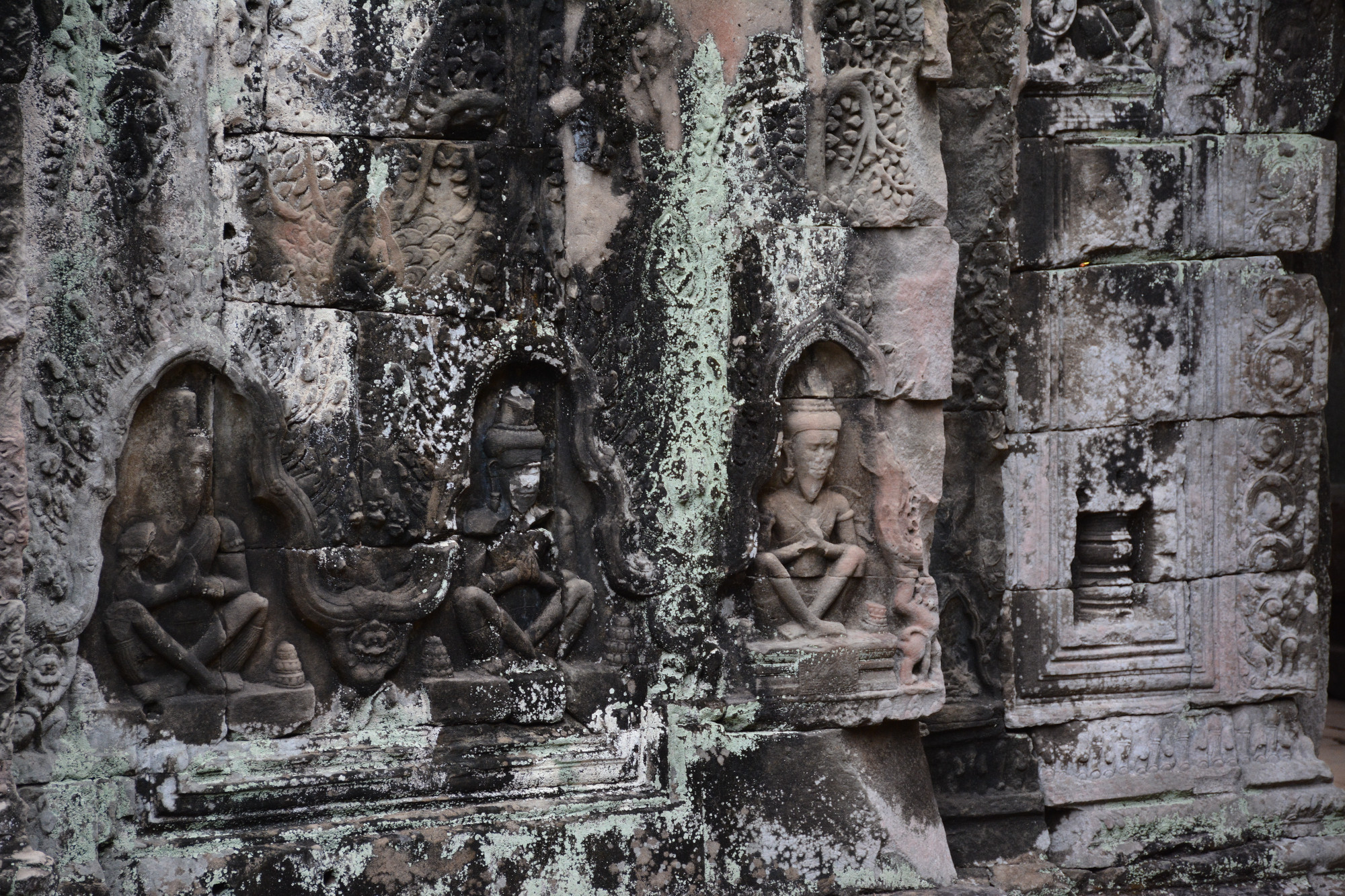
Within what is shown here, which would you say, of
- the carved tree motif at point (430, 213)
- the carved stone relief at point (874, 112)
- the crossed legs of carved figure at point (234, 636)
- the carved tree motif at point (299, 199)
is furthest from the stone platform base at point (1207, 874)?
the carved tree motif at point (299, 199)

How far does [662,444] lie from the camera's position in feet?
15.0

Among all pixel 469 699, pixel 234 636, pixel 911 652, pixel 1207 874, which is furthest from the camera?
pixel 1207 874

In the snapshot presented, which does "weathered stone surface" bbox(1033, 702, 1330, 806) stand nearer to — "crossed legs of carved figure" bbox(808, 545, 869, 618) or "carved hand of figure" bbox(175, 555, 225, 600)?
"crossed legs of carved figure" bbox(808, 545, 869, 618)

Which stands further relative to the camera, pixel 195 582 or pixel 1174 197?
pixel 1174 197

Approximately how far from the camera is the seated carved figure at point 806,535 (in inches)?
184

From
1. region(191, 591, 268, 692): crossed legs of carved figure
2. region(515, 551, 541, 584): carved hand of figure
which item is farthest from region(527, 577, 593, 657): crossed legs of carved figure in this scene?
region(191, 591, 268, 692): crossed legs of carved figure

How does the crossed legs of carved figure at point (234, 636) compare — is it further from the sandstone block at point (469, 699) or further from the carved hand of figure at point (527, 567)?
the carved hand of figure at point (527, 567)

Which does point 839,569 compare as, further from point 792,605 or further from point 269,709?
point 269,709

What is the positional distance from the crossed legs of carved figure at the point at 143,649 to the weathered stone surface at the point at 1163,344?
2.93m

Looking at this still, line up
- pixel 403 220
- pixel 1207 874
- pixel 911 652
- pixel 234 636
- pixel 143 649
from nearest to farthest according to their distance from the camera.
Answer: pixel 143 649
pixel 234 636
pixel 403 220
pixel 911 652
pixel 1207 874

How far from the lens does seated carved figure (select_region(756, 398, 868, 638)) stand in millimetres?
4672

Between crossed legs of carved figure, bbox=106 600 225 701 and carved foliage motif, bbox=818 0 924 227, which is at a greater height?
carved foliage motif, bbox=818 0 924 227

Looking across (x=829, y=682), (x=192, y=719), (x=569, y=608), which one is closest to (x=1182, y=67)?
(x=829, y=682)

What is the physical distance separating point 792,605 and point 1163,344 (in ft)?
5.98
